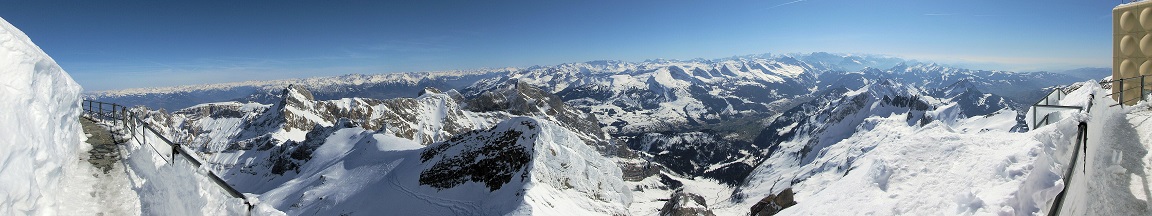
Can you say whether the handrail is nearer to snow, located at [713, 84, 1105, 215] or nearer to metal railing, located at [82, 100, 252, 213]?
snow, located at [713, 84, 1105, 215]

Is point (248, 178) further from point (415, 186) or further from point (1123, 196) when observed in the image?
point (1123, 196)

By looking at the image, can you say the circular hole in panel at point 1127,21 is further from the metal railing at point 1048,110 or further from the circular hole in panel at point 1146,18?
the metal railing at point 1048,110

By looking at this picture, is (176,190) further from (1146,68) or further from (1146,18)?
(1146,68)

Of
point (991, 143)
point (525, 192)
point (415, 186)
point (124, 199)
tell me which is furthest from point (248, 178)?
point (991, 143)

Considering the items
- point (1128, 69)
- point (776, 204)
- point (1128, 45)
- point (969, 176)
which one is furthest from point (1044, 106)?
point (776, 204)

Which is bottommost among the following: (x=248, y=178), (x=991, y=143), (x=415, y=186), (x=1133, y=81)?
(x=248, y=178)

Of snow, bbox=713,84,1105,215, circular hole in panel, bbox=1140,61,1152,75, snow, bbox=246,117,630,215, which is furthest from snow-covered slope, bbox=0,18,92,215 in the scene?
snow, bbox=246,117,630,215

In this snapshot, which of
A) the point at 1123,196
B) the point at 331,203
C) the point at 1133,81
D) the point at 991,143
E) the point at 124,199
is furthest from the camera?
the point at 331,203
